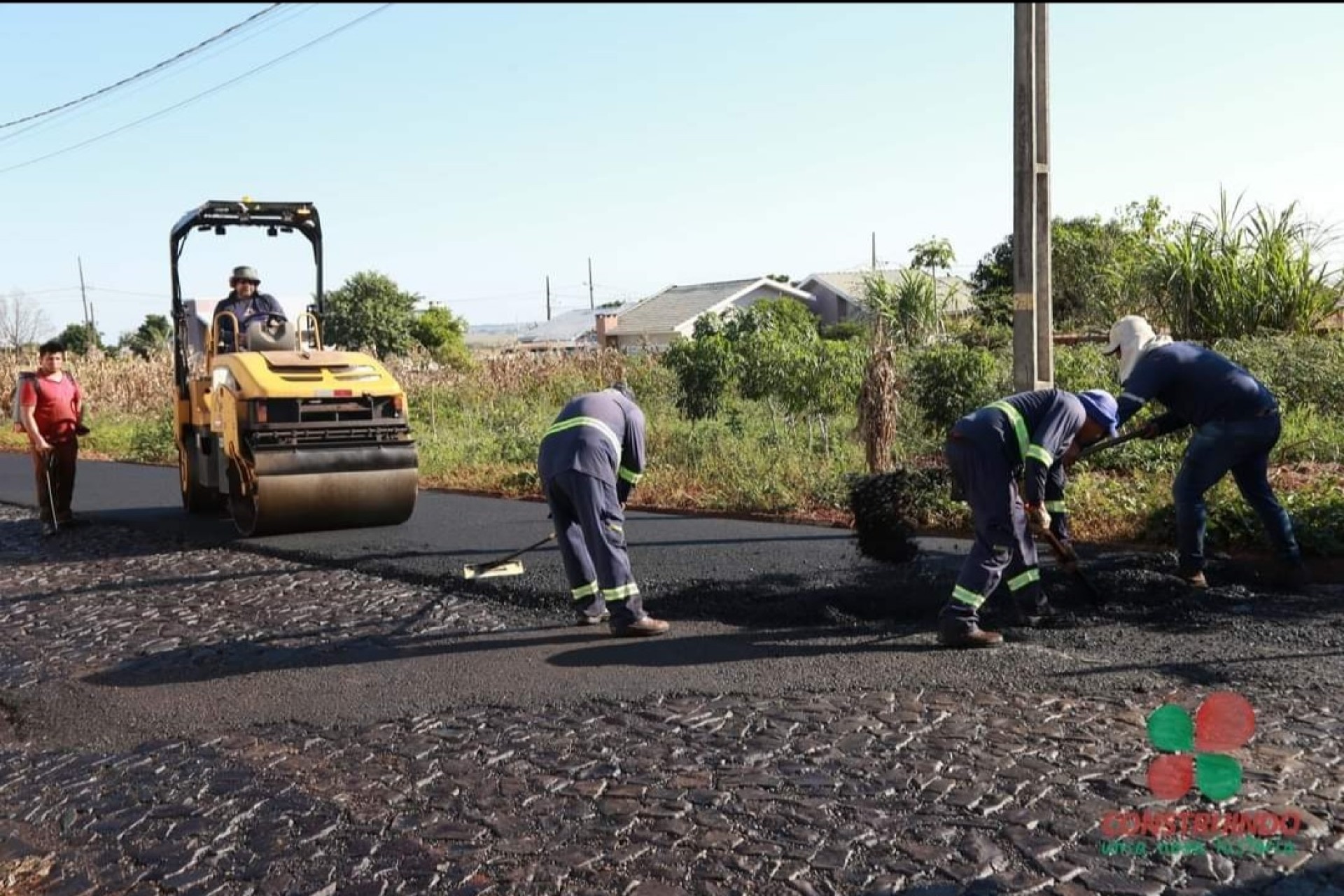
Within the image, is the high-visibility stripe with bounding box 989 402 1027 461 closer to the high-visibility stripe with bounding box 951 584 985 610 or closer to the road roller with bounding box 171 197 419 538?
the high-visibility stripe with bounding box 951 584 985 610

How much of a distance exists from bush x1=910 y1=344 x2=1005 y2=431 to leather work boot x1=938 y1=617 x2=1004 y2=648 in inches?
228

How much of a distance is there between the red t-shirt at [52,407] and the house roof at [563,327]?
205ft

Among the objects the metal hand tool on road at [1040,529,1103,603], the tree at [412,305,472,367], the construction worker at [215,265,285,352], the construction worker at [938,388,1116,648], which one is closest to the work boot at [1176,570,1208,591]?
the metal hand tool on road at [1040,529,1103,603]

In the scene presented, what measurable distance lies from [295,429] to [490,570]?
2569 millimetres

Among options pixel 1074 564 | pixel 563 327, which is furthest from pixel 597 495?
pixel 563 327

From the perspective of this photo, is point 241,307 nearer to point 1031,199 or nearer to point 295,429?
point 295,429

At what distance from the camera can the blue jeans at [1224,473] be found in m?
6.82

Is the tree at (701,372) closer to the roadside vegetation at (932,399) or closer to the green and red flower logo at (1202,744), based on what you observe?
the roadside vegetation at (932,399)

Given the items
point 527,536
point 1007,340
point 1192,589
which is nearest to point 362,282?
point 1007,340

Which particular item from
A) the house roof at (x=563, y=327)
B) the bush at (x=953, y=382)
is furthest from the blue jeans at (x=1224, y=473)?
the house roof at (x=563, y=327)

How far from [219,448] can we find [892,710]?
24.1ft

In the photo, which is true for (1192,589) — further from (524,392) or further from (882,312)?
(524,392)

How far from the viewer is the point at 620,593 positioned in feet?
21.3

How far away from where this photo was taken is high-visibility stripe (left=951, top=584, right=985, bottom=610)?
5938mm
